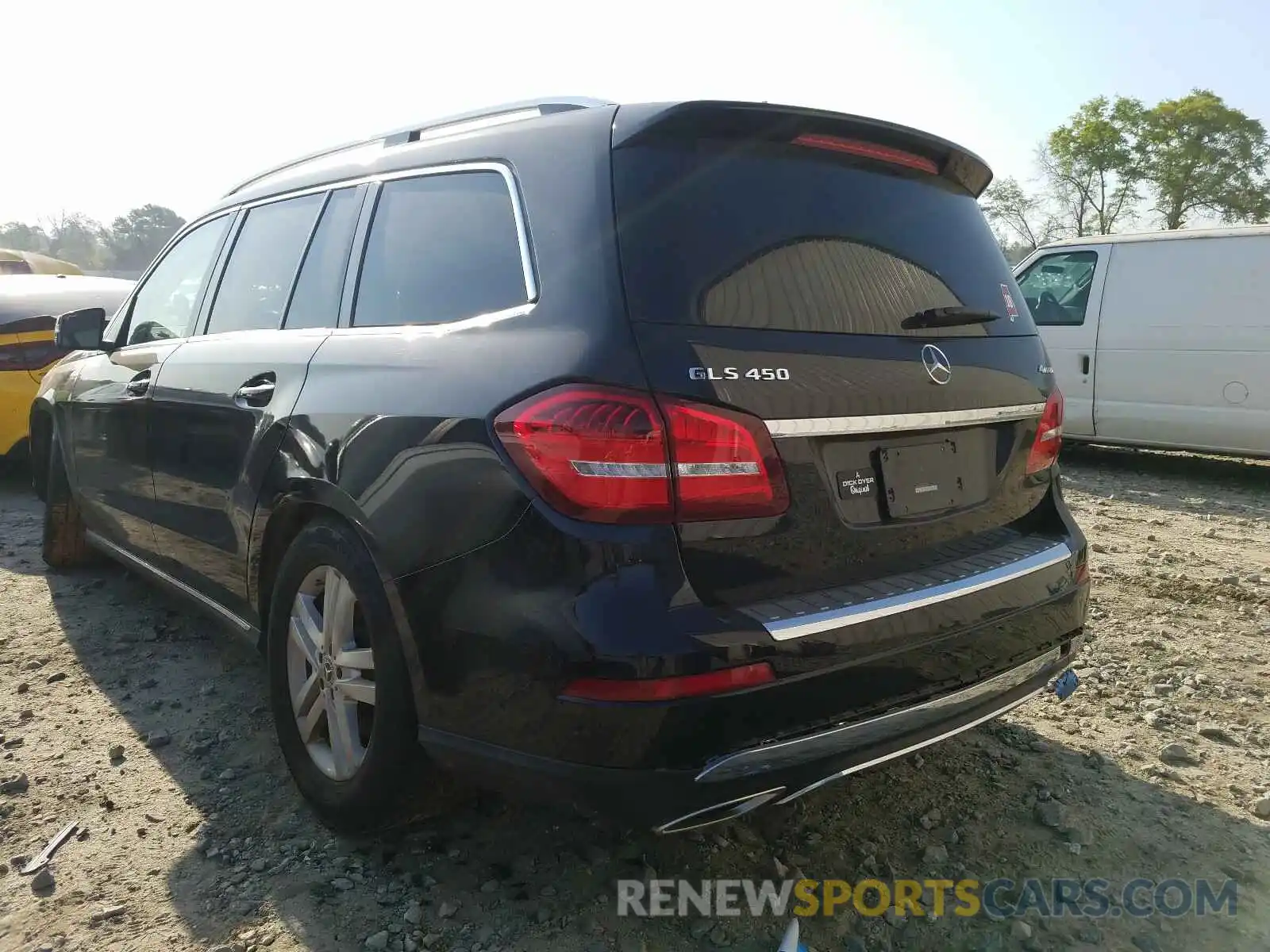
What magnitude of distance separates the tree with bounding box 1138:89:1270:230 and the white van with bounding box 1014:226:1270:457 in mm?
35217

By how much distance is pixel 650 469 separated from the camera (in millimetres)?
1838

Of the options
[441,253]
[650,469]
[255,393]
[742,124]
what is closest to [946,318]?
[742,124]

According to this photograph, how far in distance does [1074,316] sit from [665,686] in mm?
7361

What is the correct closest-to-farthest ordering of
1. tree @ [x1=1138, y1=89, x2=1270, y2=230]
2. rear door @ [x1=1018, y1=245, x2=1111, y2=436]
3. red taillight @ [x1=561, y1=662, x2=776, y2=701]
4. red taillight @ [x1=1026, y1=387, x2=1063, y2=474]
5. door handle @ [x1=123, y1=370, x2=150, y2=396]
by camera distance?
1. red taillight @ [x1=561, y1=662, x2=776, y2=701]
2. red taillight @ [x1=1026, y1=387, x2=1063, y2=474]
3. door handle @ [x1=123, y1=370, x2=150, y2=396]
4. rear door @ [x1=1018, y1=245, x2=1111, y2=436]
5. tree @ [x1=1138, y1=89, x2=1270, y2=230]

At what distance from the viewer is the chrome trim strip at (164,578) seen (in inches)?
120

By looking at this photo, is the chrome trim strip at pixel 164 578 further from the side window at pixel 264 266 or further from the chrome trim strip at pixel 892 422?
the chrome trim strip at pixel 892 422

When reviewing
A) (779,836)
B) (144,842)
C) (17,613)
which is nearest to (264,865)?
(144,842)

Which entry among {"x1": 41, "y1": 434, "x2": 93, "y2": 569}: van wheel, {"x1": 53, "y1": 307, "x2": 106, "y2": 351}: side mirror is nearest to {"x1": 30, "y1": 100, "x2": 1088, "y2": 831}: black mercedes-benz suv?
{"x1": 53, "y1": 307, "x2": 106, "y2": 351}: side mirror

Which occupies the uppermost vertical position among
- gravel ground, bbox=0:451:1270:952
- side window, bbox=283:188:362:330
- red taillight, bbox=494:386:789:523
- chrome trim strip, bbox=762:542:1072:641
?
side window, bbox=283:188:362:330

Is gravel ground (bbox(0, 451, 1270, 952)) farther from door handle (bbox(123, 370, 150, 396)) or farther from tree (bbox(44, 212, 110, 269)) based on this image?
tree (bbox(44, 212, 110, 269))

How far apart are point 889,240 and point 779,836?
1.53 meters

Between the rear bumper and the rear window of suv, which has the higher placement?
the rear window of suv

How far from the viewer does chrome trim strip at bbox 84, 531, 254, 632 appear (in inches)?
120

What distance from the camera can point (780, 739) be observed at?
1881 mm
